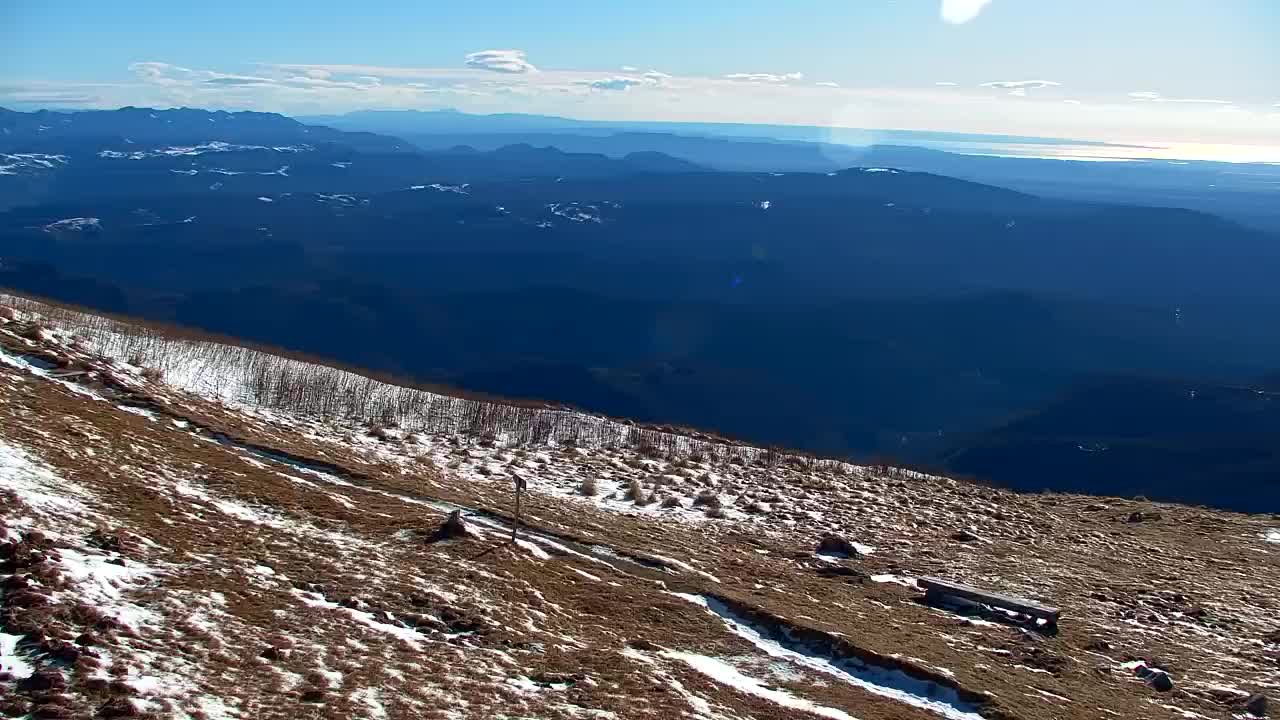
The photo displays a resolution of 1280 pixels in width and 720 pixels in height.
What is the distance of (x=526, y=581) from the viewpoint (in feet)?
68.1

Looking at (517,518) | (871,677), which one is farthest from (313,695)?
(517,518)

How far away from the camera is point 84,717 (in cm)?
1098

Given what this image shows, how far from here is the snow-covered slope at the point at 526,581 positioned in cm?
1395

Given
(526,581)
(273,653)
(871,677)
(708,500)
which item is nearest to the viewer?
(273,653)

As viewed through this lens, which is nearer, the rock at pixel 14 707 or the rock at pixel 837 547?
the rock at pixel 14 707

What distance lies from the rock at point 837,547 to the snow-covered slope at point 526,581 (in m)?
0.07

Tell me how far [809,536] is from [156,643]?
22867 mm

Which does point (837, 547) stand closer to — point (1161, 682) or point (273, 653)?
point (1161, 682)

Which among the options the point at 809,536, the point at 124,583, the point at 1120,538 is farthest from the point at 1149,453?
the point at 124,583

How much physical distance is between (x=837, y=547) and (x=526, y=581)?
1320 centimetres

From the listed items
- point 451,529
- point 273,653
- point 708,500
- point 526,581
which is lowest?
point 708,500

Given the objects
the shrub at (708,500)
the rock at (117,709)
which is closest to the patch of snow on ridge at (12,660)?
the rock at (117,709)

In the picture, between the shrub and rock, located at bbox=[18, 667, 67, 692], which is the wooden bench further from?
rock, located at bbox=[18, 667, 67, 692]

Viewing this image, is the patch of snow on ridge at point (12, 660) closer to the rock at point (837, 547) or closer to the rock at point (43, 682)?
the rock at point (43, 682)
